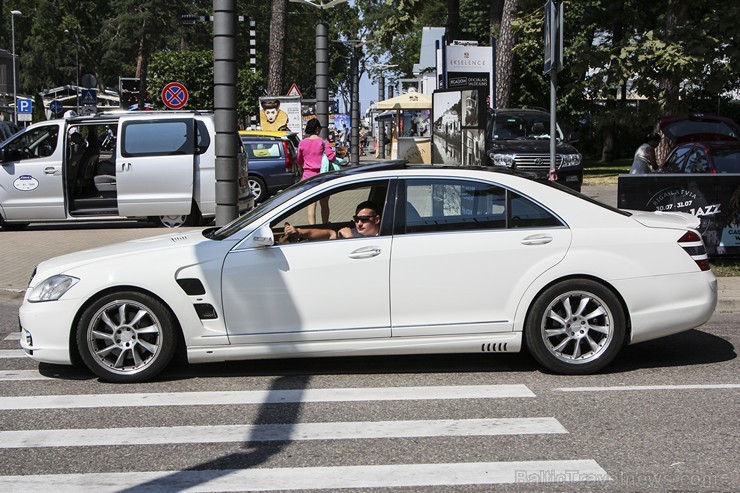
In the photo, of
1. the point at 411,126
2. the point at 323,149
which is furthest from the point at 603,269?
the point at 411,126

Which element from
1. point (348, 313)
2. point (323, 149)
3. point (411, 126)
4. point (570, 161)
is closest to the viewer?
point (348, 313)

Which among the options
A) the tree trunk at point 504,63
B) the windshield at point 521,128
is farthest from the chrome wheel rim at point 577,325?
the tree trunk at point 504,63

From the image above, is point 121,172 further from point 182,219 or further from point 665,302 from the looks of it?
point 665,302

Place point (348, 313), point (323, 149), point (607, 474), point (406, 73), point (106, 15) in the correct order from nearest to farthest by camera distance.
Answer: point (607, 474), point (348, 313), point (323, 149), point (106, 15), point (406, 73)

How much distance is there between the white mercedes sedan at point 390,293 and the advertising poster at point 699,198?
15.1ft

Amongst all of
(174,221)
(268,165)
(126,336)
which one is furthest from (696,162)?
(268,165)

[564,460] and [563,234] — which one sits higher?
[563,234]

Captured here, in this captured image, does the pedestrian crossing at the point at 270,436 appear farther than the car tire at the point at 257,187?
No

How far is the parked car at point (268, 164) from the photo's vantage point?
22.7 meters

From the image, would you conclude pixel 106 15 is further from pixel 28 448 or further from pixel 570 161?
pixel 28 448

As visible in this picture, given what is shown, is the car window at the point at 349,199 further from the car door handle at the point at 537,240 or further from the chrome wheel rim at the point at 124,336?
the chrome wheel rim at the point at 124,336

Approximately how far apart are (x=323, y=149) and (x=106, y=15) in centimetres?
7763

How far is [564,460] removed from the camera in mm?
Result: 5078

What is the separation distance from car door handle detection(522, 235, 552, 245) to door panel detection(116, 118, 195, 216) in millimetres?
10672
